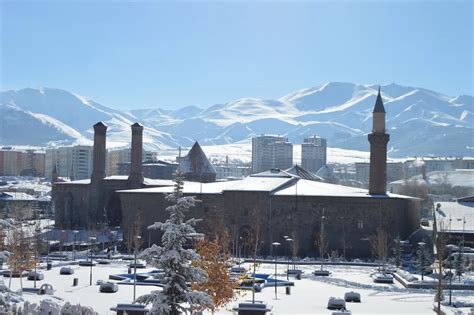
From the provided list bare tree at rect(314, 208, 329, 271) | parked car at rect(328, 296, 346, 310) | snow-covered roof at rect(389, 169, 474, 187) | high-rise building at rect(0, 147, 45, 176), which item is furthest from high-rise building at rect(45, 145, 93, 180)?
parked car at rect(328, 296, 346, 310)

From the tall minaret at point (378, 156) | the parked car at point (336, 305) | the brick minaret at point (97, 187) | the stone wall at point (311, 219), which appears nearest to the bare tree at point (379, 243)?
the stone wall at point (311, 219)

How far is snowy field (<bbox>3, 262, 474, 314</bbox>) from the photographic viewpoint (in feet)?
84.8

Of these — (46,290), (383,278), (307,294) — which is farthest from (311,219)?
(46,290)

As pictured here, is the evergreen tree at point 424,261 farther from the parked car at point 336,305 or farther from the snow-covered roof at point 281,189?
the parked car at point 336,305

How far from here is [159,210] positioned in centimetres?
4956

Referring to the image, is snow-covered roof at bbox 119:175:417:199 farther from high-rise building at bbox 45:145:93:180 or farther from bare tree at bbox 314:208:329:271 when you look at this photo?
high-rise building at bbox 45:145:93:180

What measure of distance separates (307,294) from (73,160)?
158 meters

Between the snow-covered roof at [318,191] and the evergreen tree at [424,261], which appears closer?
the evergreen tree at [424,261]

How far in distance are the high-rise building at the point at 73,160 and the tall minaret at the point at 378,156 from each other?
130 m

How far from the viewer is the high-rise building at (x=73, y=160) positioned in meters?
177

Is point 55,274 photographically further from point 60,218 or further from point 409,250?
point 60,218

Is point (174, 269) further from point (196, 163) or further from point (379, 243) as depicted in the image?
point (196, 163)

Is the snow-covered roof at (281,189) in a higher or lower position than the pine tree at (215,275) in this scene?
higher

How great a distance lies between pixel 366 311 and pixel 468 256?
57.8 feet
